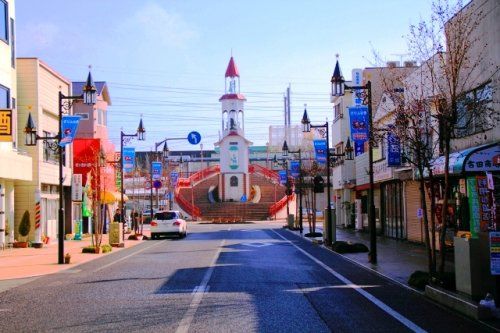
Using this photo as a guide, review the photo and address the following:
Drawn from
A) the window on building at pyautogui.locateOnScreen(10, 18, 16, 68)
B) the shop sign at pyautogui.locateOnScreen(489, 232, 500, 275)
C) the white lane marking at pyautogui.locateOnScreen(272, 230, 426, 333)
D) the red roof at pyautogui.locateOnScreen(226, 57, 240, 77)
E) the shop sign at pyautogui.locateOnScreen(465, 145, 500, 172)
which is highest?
the red roof at pyautogui.locateOnScreen(226, 57, 240, 77)

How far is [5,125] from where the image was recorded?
79.0 ft

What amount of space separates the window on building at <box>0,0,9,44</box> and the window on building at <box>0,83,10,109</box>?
2.21m

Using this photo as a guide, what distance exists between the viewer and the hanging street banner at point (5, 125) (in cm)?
2391

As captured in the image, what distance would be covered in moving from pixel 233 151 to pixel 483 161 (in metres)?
55.6

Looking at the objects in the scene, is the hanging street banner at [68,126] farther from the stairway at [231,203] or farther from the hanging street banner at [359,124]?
the stairway at [231,203]

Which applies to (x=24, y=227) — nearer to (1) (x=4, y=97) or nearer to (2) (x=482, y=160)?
(1) (x=4, y=97)

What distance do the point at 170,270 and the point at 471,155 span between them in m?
9.00

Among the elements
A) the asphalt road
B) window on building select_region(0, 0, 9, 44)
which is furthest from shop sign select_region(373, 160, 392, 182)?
window on building select_region(0, 0, 9, 44)

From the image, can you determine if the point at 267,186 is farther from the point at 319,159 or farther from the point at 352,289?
the point at 352,289

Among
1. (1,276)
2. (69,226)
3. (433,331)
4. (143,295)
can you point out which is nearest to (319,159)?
(69,226)

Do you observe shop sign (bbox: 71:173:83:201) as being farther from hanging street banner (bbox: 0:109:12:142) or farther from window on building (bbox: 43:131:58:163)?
hanging street banner (bbox: 0:109:12:142)

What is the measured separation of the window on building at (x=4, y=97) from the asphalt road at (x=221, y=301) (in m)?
10.8

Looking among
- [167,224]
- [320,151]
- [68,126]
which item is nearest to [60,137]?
[68,126]

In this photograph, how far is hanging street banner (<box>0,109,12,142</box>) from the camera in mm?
23906
